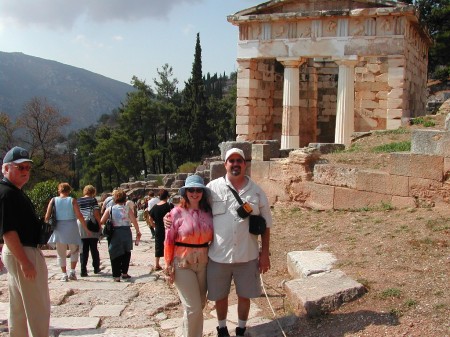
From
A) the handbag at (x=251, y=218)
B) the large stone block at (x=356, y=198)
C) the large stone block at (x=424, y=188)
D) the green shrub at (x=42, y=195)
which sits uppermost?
the handbag at (x=251, y=218)

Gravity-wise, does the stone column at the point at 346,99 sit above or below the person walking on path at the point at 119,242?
above

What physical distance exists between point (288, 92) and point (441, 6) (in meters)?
20.7

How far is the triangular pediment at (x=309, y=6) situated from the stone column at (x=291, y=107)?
73.3 inches

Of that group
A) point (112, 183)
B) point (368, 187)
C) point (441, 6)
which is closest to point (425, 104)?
point (441, 6)

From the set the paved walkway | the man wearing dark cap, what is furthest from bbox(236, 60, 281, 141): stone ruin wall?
the man wearing dark cap

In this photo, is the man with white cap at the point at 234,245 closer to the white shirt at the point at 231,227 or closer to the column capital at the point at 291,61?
the white shirt at the point at 231,227

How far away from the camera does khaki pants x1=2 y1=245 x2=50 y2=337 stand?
5.19 meters

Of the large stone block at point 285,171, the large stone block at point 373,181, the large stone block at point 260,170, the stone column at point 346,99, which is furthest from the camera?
the stone column at point 346,99

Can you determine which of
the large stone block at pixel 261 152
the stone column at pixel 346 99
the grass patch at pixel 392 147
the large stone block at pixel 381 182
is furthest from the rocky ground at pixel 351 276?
the stone column at pixel 346 99

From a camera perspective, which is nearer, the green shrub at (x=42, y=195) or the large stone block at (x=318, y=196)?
the large stone block at (x=318, y=196)

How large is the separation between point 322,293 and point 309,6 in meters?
16.8

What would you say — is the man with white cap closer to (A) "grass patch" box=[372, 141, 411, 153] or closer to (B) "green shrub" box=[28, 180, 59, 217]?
(A) "grass patch" box=[372, 141, 411, 153]

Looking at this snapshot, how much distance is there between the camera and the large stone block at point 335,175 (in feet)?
36.6

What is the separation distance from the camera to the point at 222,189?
18.2 feet
